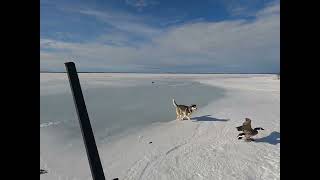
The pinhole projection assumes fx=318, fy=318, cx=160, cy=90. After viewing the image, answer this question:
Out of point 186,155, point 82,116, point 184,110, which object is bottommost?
point 186,155

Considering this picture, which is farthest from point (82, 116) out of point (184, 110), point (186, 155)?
point (184, 110)

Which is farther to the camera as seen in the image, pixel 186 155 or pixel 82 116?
pixel 186 155

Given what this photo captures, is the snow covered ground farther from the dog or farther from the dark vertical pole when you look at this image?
the dark vertical pole

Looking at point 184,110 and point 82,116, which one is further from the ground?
point 82,116

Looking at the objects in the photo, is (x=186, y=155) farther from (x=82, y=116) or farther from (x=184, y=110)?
(x=82, y=116)

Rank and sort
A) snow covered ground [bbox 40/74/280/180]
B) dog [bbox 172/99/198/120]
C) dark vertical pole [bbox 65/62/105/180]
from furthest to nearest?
dog [bbox 172/99/198/120], snow covered ground [bbox 40/74/280/180], dark vertical pole [bbox 65/62/105/180]

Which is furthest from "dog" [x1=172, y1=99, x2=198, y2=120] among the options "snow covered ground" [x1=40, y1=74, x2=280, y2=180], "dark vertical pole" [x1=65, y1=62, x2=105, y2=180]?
"dark vertical pole" [x1=65, y1=62, x2=105, y2=180]

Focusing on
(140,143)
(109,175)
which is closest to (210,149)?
(140,143)

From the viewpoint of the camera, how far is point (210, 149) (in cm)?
796

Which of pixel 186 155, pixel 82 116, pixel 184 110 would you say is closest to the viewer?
pixel 82 116

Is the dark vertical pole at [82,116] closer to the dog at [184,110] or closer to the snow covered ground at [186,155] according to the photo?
the snow covered ground at [186,155]
